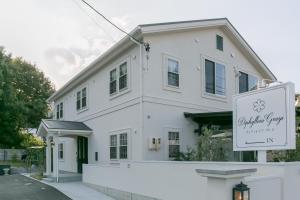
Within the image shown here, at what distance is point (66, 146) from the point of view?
23.9 metres

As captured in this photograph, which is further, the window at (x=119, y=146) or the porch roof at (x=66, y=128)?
the porch roof at (x=66, y=128)

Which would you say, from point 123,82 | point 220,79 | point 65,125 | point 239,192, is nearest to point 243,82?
point 220,79

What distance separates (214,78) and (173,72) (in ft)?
9.40

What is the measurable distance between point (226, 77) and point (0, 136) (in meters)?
28.2

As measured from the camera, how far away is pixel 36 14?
1084cm

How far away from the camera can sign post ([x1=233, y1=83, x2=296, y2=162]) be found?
25.6ft

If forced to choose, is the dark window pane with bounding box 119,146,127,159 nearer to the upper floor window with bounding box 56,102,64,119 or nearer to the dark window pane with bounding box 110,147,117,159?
the dark window pane with bounding box 110,147,117,159

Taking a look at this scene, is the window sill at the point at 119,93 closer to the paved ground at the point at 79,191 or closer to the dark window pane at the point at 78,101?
the paved ground at the point at 79,191

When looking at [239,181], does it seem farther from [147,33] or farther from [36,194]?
[36,194]

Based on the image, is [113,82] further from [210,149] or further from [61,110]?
[61,110]

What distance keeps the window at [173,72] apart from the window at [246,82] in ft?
15.8

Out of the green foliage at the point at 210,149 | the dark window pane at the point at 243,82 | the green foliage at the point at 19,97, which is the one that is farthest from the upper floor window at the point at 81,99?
the green foliage at the point at 19,97

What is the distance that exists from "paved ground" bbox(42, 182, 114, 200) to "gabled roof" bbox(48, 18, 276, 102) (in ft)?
19.2

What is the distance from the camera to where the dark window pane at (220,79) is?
16.7 m
